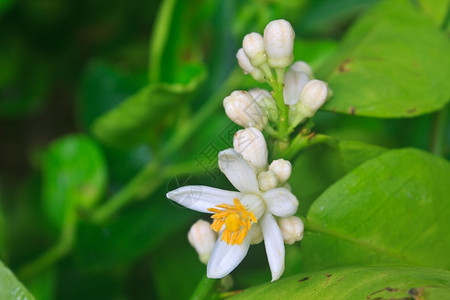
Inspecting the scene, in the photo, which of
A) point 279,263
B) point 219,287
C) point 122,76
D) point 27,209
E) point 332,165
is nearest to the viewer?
point 279,263

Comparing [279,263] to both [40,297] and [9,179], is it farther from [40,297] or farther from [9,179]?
[9,179]

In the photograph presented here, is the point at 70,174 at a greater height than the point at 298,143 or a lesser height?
lesser

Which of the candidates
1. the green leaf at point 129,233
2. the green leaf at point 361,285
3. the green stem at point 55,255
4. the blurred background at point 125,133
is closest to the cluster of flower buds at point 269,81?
the blurred background at point 125,133

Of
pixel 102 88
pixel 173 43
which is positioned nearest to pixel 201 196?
pixel 173 43

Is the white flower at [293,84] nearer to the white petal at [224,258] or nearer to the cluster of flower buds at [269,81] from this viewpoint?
the cluster of flower buds at [269,81]

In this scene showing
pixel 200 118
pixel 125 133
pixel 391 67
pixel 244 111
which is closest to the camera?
pixel 244 111

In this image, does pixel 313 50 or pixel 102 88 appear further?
pixel 102 88

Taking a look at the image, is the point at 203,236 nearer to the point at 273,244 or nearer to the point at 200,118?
the point at 273,244

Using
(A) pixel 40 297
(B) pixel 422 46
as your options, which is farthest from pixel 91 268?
(B) pixel 422 46
